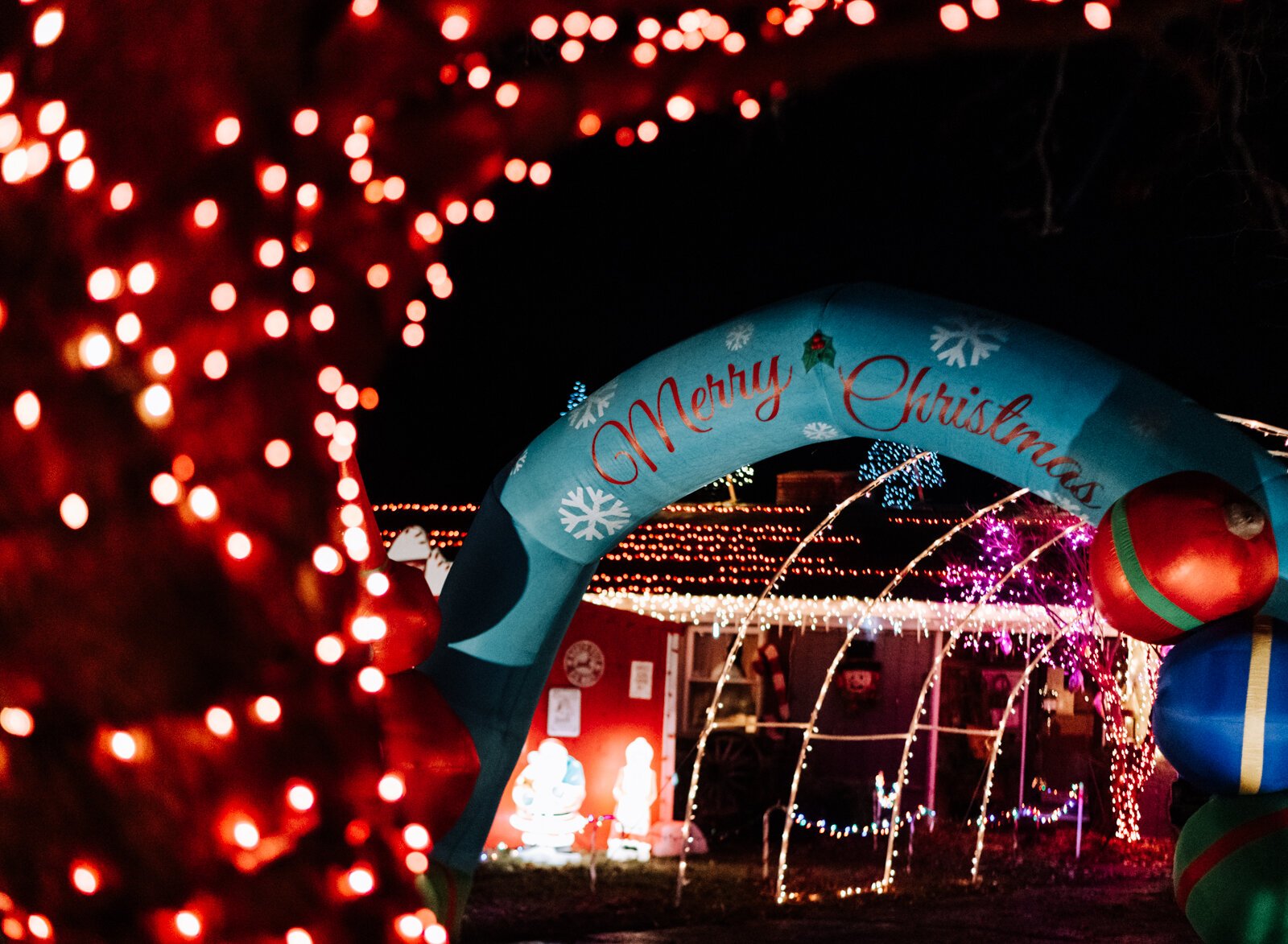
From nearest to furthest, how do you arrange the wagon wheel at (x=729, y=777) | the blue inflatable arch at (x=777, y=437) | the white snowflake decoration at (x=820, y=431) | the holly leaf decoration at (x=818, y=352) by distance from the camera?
the blue inflatable arch at (x=777, y=437)
the holly leaf decoration at (x=818, y=352)
the white snowflake decoration at (x=820, y=431)
the wagon wheel at (x=729, y=777)

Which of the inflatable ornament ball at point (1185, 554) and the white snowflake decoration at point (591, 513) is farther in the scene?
the white snowflake decoration at point (591, 513)

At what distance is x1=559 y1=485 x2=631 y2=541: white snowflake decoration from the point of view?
5.40 meters

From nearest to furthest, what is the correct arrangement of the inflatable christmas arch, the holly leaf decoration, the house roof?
the inflatable christmas arch < the holly leaf decoration < the house roof

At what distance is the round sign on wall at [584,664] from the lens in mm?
12164

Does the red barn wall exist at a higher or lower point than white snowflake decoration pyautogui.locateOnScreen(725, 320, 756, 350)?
lower

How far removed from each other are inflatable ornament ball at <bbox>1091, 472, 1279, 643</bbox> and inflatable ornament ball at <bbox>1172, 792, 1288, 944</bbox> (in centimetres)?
54

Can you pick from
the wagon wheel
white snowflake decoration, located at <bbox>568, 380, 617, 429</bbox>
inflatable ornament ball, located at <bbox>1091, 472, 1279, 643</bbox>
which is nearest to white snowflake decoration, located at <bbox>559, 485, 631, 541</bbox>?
white snowflake decoration, located at <bbox>568, 380, 617, 429</bbox>

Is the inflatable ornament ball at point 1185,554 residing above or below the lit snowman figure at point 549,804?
above

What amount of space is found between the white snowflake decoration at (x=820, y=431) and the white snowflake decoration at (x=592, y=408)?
88 cm

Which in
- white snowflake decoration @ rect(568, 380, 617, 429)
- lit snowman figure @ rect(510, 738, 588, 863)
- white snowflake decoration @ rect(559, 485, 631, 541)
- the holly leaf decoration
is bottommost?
lit snowman figure @ rect(510, 738, 588, 863)

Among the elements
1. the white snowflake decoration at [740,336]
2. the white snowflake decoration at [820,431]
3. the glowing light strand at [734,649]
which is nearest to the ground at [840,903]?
the glowing light strand at [734,649]

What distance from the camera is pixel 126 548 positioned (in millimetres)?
1888

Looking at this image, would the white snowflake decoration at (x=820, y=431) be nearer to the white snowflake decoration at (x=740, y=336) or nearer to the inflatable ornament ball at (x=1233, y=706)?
the white snowflake decoration at (x=740, y=336)

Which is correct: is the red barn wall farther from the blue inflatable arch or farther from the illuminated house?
the blue inflatable arch
